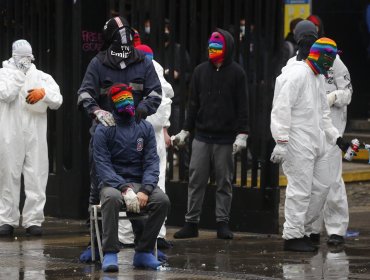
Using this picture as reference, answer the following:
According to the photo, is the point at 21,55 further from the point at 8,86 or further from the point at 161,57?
the point at 161,57

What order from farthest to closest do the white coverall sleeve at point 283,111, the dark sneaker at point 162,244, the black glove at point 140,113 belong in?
the dark sneaker at point 162,244, the white coverall sleeve at point 283,111, the black glove at point 140,113

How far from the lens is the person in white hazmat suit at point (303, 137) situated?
40.0ft

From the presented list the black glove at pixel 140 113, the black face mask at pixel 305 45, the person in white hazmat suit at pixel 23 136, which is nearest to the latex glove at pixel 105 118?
the black glove at pixel 140 113

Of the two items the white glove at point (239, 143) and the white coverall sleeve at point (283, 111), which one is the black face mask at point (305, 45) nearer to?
the white coverall sleeve at point (283, 111)

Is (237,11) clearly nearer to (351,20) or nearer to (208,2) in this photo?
(208,2)

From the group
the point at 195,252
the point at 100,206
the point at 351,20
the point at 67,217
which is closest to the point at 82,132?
the point at 67,217

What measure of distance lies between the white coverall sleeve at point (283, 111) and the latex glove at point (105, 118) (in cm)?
181

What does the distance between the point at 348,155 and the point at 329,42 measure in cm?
111

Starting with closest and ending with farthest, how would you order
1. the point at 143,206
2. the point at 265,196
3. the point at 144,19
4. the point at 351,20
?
the point at 143,206 < the point at 265,196 < the point at 144,19 < the point at 351,20

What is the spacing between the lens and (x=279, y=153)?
12.0 m

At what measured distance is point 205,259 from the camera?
11.7m

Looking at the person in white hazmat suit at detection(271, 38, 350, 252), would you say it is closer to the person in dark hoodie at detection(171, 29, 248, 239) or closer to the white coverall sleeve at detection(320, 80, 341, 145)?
the white coverall sleeve at detection(320, 80, 341, 145)

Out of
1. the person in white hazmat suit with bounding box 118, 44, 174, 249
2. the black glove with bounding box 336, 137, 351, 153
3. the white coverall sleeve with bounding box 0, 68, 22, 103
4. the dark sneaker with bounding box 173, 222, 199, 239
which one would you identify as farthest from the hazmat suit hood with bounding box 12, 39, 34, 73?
the black glove with bounding box 336, 137, 351, 153

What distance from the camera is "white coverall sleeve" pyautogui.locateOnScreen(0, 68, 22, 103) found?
13680mm
